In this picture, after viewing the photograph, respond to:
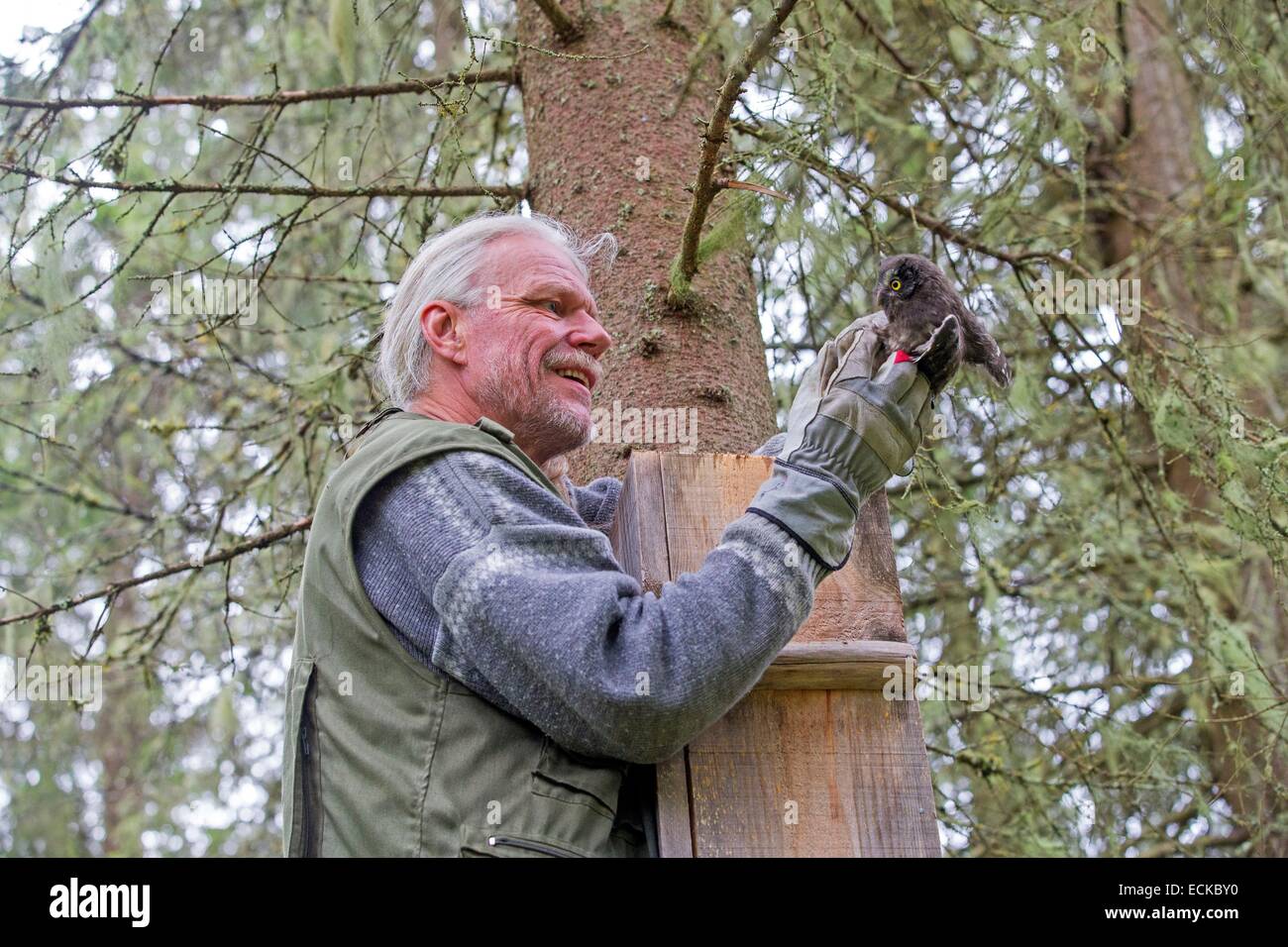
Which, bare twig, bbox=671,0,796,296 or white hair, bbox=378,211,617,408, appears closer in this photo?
bare twig, bbox=671,0,796,296

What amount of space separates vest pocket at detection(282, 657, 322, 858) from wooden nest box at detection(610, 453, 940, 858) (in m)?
0.53

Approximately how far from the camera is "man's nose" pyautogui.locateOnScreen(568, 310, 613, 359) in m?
2.46

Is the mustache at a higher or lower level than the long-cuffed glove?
higher

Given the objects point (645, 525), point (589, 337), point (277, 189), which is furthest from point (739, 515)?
point (277, 189)

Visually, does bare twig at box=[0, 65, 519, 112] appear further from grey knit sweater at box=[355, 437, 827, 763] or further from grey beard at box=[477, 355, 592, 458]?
grey knit sweater at box=[355, 437, 827, 763]

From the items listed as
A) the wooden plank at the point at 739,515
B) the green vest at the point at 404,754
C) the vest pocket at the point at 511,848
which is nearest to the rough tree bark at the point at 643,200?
the wooden plank at the point at 739,515

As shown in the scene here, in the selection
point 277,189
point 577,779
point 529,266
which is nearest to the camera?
point 577,779

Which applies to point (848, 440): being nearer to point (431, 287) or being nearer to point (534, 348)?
point (534, 348)

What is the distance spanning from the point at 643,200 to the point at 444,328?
826mm

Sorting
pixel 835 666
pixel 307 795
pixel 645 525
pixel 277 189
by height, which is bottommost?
pixel 307 795

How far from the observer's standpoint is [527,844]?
1.85m

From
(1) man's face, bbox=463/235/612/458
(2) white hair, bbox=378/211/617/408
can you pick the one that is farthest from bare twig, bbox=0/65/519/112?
(1) man's face, bbox=463/235/612/458

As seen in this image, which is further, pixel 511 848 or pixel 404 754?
pixel 404 754
